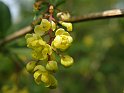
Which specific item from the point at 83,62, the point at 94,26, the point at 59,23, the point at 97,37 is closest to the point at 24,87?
the point at 59,23

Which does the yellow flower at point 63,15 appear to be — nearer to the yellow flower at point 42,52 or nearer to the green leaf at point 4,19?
the yellow flower at point 42,52

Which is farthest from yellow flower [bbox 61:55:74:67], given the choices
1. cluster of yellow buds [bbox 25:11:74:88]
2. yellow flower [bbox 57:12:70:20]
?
yellow flower [bbox 57:12:70:20]

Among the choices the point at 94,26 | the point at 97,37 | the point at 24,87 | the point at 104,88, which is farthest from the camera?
the point at 94,26

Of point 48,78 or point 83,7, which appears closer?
point 48,78

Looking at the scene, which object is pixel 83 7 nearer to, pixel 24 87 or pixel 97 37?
pixel 97 37

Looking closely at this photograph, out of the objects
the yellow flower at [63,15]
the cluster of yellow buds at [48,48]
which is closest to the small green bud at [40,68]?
the cluster of yellow buds at [48,48]

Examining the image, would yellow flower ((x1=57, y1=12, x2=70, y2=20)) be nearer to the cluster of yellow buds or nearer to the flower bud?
the cluster of yellow buds
